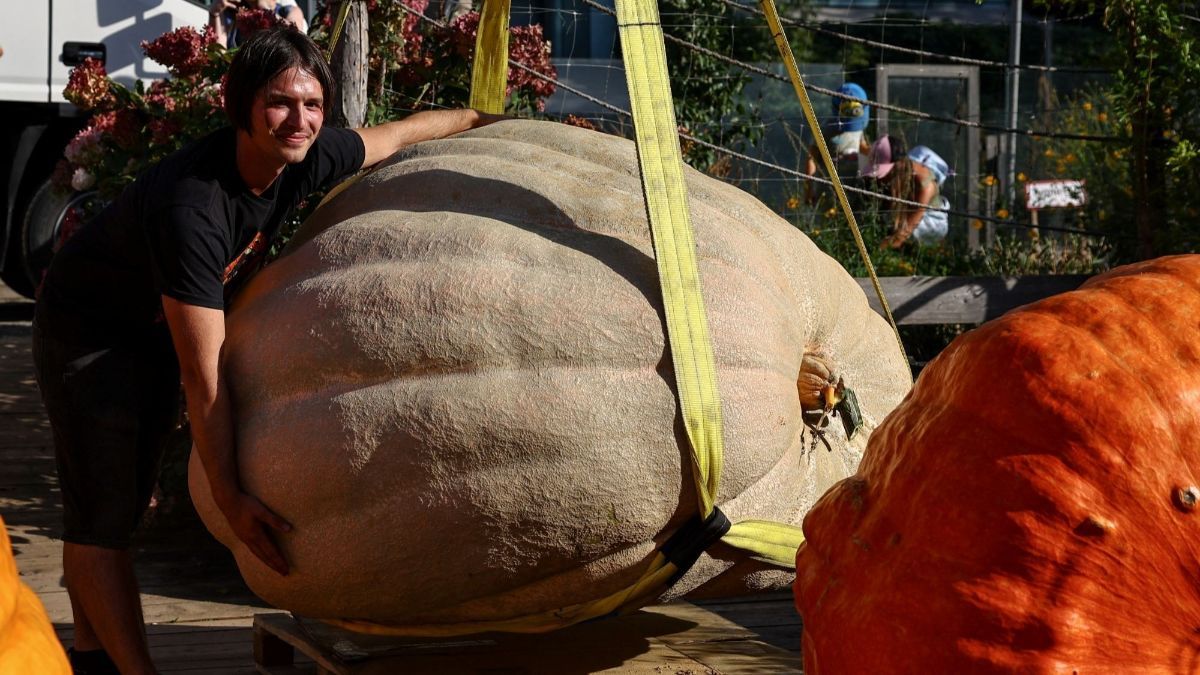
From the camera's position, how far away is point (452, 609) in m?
2.59

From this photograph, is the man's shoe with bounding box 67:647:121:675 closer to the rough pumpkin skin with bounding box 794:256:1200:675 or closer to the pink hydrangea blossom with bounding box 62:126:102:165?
the rough pumpkin skin with bounding box 794:256:1200:675

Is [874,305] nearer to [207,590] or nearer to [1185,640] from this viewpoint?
[207,590]

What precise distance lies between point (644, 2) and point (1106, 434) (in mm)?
1228

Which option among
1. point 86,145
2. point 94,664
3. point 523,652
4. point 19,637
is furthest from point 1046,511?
point 86,145

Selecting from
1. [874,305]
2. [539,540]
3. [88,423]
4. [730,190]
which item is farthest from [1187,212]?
[88,423]

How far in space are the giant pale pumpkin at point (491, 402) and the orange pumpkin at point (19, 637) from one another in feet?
3.16

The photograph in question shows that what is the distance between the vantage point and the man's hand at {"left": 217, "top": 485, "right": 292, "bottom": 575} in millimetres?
2516

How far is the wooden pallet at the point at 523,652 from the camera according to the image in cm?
304

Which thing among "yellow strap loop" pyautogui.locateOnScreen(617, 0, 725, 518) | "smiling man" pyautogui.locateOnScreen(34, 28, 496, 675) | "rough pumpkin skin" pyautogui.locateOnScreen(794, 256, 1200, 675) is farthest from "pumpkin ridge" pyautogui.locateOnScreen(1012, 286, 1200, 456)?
A: "smiling man" pyautogui.locateOnScreen(34, 28, 496, 675)

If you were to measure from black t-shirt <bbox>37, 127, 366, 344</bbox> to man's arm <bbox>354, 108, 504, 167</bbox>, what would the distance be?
0.16 feet

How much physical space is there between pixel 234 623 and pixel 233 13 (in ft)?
13.8

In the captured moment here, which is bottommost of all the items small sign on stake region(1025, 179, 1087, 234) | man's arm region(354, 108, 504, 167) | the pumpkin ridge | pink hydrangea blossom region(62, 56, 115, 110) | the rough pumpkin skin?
small sign on stake region(1025, 179, 1087, 234)

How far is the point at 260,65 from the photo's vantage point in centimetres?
280

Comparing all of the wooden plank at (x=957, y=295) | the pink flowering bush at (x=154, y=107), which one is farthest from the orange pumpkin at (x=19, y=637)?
the wooden plank at (x=957, y=295)
